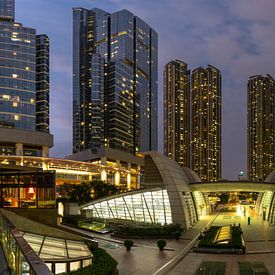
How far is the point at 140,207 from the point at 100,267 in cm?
2917

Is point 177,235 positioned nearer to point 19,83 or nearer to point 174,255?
point 174,255

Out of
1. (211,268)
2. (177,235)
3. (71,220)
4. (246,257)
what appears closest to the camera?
(211,268)

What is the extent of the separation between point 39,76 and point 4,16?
2676cm

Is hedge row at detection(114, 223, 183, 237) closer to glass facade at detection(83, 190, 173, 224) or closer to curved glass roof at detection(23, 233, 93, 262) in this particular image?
glass facade at detection(83, 190, 173, 224)

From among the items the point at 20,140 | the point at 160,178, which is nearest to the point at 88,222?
the point at 160,178

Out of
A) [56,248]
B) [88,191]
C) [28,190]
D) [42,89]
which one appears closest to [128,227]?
[28,190]

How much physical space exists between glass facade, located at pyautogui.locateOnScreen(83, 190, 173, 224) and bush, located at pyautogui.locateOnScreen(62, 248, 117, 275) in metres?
23.5

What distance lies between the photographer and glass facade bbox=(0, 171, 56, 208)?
37.8 meters

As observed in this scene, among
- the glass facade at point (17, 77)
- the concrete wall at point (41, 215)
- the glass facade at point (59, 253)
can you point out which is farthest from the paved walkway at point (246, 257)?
the glass facade at point (17, 77)

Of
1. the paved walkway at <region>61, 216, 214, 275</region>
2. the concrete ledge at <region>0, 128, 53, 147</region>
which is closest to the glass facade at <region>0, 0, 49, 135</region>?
the concrete ledge at <region>0, 128, 53, 147</region>

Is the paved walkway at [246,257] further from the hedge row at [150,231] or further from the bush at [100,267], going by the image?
the hedge row at [150,231]

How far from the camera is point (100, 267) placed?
22703mm

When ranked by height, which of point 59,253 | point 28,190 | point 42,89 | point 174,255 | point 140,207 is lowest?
point 174,255

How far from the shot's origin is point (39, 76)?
15988cm
